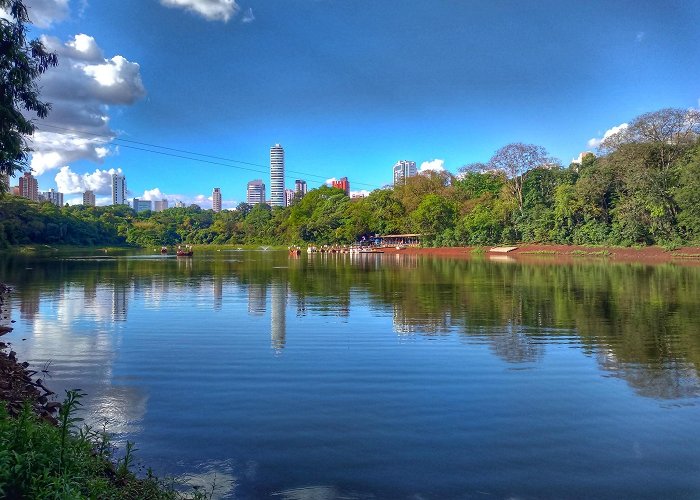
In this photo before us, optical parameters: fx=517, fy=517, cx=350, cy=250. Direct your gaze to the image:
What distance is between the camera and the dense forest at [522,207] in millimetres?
50281

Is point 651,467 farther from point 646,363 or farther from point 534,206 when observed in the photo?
point 534,206

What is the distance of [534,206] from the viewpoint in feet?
217

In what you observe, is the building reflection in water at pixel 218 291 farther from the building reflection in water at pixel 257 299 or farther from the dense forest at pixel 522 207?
the dense forest at pixel 522 207

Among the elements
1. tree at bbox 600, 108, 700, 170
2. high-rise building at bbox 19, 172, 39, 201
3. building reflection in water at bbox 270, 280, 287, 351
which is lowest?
building reflection in water at bbox 270, 280, 287, 351

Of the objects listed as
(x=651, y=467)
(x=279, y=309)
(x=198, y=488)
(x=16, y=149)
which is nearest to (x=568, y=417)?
(x=651, y=467)

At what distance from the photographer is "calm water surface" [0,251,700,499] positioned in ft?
17.1

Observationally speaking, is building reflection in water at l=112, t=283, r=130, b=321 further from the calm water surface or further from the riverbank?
the riverbank

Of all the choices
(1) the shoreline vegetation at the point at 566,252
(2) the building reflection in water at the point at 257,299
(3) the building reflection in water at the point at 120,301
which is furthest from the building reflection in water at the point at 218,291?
(1) the shoreline vegetation at the point at 566,252

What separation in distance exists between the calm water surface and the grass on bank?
0.67 m

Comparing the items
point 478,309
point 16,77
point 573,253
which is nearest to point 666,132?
point 573,253

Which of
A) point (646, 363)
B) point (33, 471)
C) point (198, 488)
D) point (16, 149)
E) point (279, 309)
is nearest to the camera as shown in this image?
point (33, 471)

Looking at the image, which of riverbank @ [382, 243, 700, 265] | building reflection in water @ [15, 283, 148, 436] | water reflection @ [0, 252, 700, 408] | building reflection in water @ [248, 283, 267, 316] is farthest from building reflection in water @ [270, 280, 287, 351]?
riverbank @ [382, 243, 700, 265]

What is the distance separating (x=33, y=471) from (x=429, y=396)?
527 cm

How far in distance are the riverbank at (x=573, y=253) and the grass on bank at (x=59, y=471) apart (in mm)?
45042
